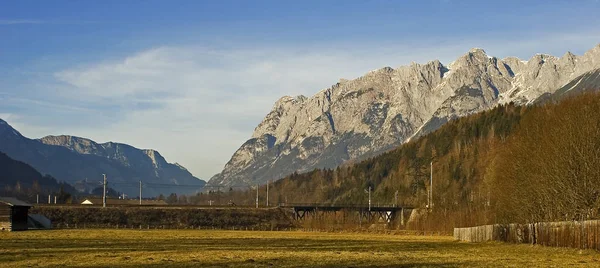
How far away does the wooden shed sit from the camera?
140 metres

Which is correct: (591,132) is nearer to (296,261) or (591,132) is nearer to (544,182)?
(544,182)

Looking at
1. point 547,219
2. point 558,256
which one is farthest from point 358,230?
point 558,256

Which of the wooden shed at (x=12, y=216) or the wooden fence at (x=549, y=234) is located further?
the wooden shed at (x=12, y=216)

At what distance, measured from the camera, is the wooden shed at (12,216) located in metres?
140

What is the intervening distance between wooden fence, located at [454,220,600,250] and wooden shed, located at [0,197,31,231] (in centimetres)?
8185

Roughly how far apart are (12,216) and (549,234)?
102 metres

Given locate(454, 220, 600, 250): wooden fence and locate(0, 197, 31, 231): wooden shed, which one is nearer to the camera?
locate(454, 220, 600, 250): wooden fence

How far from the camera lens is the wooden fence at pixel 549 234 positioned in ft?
193

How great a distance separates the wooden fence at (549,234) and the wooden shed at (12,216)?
8185 centimetres

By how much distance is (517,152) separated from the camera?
98.9 m

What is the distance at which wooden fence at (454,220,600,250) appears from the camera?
5882 centimetres

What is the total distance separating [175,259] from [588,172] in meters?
45.5

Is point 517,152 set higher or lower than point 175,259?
higher

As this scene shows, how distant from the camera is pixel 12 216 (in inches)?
5586
